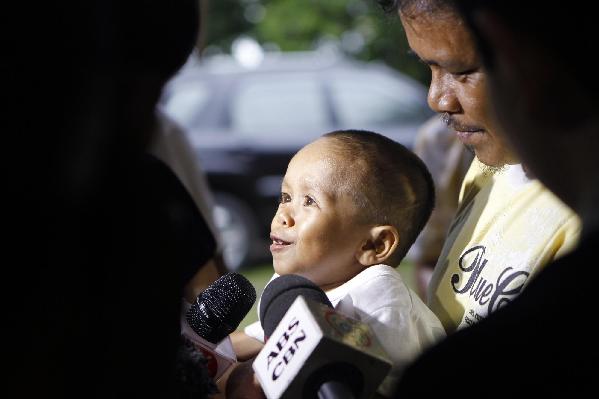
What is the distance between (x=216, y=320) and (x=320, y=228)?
1.41ft

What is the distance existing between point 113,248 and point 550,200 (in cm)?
114

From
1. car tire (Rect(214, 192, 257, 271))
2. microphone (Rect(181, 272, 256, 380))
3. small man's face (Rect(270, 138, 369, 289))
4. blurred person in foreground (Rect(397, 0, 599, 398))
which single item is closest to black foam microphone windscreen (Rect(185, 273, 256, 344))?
microphone (Rect(181, 272, 256, 380))

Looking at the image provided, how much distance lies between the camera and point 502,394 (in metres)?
1.09

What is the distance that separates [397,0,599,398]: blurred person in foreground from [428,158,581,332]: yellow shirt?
740mm

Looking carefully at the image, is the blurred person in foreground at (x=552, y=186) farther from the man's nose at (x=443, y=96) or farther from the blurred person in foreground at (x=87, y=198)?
the man's nose at (x=443, y=96)

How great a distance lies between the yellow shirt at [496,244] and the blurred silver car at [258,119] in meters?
6.68

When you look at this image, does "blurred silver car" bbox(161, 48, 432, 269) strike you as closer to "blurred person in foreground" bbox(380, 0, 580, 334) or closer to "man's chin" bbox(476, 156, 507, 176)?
"man's chin" bbox(476, 156, 507, 176)

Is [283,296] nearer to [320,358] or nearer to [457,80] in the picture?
[320,358]

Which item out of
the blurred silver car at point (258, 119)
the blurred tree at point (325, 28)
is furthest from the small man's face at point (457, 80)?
the blurred tree at point (325, 28)

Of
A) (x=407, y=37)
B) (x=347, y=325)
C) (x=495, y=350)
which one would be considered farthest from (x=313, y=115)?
(x=495, y=350)

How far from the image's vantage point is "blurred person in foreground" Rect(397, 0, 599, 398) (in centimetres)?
107

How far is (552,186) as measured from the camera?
1188 millimetres

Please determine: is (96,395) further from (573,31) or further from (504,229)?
(504,229)

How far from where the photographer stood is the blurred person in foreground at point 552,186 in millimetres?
1068
